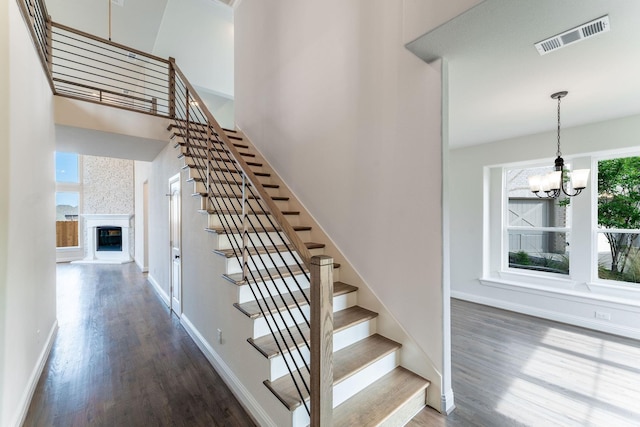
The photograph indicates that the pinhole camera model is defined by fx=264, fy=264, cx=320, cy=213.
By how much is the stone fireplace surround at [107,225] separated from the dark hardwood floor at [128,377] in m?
5.17

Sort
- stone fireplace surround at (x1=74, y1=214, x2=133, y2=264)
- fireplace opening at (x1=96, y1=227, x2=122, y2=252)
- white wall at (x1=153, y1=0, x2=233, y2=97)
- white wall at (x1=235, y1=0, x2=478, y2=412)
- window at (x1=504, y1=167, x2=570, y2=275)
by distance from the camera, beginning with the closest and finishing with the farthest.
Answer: white wall at (x1=235, y1=0, x2=478, y2=412) < window at (x1=504, y1=167, x2=570, y2=275) < white wall at (x1=153, y1=0, x2=233, y2=97) < stone fireplace surround at (x1=74, y1=214, x2=133, y2=264) < fireplace opening at (x1=96, y1=227, x2=122, y2=252)

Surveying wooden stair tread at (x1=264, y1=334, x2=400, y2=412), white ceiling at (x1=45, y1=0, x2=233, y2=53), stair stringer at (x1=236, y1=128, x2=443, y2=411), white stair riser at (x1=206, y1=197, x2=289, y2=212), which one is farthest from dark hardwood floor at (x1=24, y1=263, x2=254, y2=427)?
white ceiling at (x1=45, y1=0, x2=233, y2=53)

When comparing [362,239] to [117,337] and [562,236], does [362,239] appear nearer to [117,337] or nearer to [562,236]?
[117,337]

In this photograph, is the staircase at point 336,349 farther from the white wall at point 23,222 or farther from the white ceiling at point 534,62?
the white ceiling at point 534,62

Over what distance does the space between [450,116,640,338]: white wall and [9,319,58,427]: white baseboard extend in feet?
17.6

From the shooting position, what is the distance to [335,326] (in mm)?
2105

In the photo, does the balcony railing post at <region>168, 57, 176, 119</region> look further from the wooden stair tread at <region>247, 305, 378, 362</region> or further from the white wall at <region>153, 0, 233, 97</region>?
the wooden stair tread at <region>247, 305, 378, 362</region>

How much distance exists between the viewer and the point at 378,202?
7.78 ft

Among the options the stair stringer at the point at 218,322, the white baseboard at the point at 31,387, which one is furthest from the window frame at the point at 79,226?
the stair stringer at the point at 218,322

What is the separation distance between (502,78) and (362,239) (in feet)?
6.24

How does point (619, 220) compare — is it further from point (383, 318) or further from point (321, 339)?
point (321, 339)

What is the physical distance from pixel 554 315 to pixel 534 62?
3454 mm

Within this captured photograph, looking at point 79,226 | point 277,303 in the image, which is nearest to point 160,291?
point 277,303

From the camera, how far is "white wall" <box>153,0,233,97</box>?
545cm
